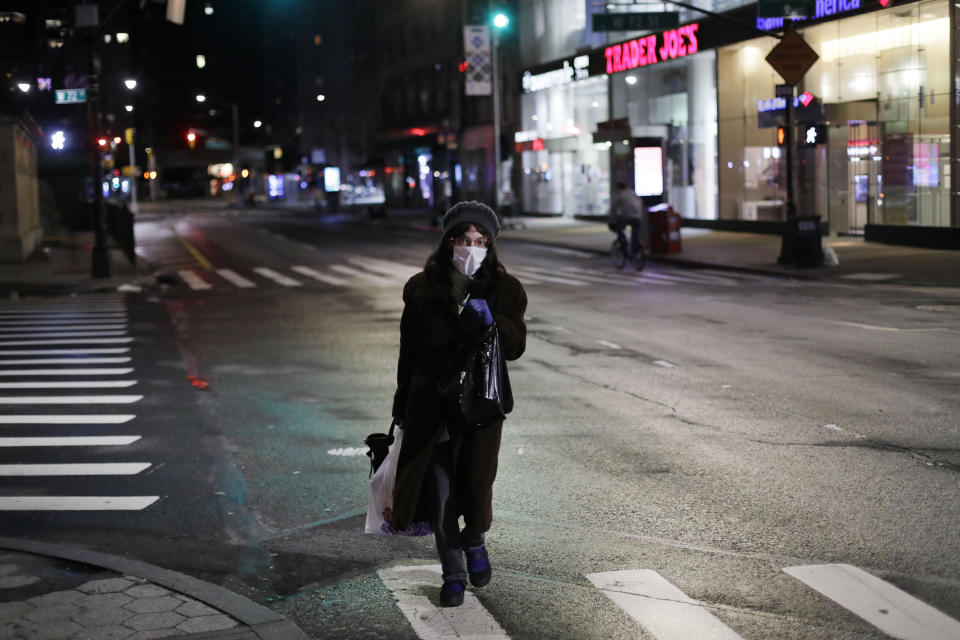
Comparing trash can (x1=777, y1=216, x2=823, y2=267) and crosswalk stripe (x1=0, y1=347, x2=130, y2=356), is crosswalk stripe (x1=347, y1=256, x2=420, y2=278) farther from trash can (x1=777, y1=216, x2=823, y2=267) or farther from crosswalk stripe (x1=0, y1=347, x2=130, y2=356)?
crosswalk stripe (x1=0, y1=347, x2=130, y2=356)

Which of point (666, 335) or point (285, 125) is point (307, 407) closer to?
point (666, 335)

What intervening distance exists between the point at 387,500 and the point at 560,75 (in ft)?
157

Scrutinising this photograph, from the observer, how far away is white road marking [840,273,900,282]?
2406cm

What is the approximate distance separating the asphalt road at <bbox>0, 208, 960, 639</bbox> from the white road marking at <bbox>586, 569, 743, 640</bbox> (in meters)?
0.05

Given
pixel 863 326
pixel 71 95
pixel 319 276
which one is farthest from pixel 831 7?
pixel 71 95

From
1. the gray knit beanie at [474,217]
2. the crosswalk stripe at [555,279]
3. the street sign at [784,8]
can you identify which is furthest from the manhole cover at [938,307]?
the gray knit beanie at [474,217]

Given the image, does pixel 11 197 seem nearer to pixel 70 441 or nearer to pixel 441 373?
pixel 70 441

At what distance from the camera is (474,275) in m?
5.57

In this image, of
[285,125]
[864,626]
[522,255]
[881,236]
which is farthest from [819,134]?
[285,125]

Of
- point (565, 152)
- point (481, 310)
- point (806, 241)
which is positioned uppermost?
point (565, 152)

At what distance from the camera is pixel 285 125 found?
141750 mm

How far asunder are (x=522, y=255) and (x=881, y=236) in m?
10.2

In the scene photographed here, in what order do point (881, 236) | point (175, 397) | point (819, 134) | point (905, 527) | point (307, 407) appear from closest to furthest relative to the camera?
point (905, 527) < point (307, 407) < point (175, 397) < point (819, 134) < point (881, 236)

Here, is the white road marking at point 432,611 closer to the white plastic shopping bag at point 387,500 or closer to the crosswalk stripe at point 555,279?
the white plastic shopping bag at point 387,500
